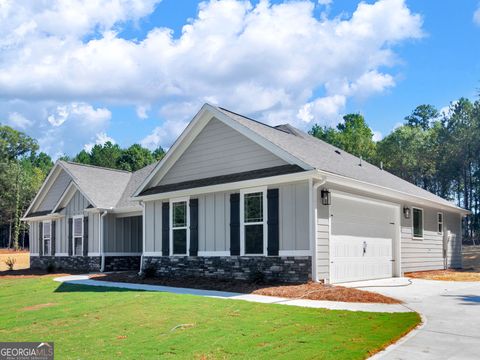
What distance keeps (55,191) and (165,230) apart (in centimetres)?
1090

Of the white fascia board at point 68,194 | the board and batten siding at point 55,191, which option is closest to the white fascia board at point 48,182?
the board and batten siding at point 55,191

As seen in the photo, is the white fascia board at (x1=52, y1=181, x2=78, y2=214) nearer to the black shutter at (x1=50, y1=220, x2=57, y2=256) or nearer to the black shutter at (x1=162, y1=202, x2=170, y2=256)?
the black shutter at (x1=50, y1=220, x2=57, y2=256)

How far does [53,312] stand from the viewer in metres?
9.59

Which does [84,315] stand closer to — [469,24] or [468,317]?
[468,317]


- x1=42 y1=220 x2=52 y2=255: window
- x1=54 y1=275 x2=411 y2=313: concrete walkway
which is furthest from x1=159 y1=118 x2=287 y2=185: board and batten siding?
x1=42 y1=220 x2=52 y2=255: window

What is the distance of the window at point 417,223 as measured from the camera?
1803cm

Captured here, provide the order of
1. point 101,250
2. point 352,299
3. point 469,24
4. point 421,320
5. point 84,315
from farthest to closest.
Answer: point 101,250 → point 469,24 → point 352,299 → point 84,315 → point 421,320

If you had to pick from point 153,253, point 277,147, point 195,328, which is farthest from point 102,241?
point 195,328

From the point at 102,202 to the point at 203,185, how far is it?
299 inches

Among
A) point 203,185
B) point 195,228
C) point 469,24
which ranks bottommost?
point 195,228

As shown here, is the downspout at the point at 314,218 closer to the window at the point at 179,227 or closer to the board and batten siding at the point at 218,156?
the board and batten siding at the point at 218,156

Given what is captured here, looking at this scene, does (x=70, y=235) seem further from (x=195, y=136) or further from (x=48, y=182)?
(x=195, y=136)

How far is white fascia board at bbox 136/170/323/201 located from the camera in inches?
483

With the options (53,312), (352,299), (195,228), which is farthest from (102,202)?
(352,299)
